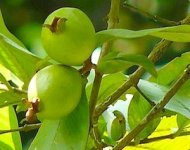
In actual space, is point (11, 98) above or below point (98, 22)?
above

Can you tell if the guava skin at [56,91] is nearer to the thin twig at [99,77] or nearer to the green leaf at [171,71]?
the thin twig at [99,77]

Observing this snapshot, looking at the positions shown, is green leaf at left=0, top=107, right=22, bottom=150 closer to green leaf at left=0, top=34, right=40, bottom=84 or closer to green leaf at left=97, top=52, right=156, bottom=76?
green leaf at left=0, top=34, right=40, bottom=84

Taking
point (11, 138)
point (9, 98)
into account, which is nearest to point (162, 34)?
→ point (9, 98)

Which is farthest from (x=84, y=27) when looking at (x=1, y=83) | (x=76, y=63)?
(x=1, y=83)

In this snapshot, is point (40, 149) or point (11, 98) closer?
point (40, 149)

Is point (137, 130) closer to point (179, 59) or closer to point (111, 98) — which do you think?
point (111, 98)

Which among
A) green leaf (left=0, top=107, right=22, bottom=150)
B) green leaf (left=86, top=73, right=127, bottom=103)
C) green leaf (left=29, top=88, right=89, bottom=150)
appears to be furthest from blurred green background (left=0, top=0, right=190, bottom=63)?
green leaf (left=29, top=88, right=89, bottom=150)

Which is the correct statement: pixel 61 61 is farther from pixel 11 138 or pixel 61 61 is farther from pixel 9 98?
pixel 11 138
